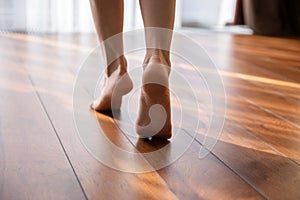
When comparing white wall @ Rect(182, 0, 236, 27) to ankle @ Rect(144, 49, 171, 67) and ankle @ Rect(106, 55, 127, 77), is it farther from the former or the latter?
ankle @ Rect(144, 49, 171, 67)

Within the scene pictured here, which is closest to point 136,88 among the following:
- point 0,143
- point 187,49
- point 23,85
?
point 23,85

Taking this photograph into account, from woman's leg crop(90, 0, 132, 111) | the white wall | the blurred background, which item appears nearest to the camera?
woman's leg crop(90, 0, 132, 111)

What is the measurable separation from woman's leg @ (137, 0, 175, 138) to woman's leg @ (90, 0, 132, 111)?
159mm

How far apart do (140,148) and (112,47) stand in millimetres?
343

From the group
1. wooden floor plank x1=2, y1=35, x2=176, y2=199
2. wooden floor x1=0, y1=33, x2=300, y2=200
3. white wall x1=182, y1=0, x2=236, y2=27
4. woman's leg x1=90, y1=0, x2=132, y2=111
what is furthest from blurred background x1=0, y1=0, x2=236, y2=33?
woman's leg x1=90, y1=0, x2=132, y2=111

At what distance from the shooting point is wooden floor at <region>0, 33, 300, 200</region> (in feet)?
2.95

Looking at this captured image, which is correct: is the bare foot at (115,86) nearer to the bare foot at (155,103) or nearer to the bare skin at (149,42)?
the bare skin at (149,42)

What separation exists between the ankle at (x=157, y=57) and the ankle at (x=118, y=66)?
155 millimetres


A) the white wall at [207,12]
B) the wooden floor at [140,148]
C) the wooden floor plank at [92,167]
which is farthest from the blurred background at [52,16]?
the wooden floor plank at [92,167]

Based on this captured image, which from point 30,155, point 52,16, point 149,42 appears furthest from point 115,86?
point 52,16

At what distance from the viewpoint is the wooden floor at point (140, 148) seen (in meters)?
0.90

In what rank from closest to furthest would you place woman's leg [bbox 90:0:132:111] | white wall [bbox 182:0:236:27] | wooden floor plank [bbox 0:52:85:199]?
wooden floor plank [bbox 0:52:85:199] → woman's leg [bbox 90:0:132:111] → white wall [bbox 182:0:236:27]

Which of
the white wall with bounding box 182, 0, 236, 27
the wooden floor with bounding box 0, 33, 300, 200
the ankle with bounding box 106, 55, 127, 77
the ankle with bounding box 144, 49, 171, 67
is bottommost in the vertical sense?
the wooden floor with bounding box 0, 33, 300, 200

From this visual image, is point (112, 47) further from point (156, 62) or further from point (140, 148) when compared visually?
point (140, 148)
